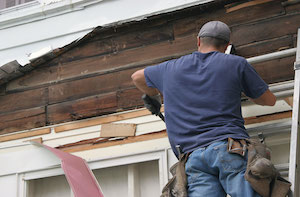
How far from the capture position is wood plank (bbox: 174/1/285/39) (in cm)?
425

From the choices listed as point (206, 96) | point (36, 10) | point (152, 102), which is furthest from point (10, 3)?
point (206, 96)

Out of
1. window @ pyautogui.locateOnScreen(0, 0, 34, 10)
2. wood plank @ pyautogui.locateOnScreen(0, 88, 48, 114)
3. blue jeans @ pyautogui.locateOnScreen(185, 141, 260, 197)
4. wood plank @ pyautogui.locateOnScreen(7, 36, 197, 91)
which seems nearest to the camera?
blue jeans @ pyautogui.locateOnScreen(185, 141, 260, 197)

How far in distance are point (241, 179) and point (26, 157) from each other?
2.46 m

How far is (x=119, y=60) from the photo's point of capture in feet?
15.4

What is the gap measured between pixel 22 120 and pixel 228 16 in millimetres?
2085

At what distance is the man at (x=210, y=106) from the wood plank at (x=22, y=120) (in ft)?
5.98

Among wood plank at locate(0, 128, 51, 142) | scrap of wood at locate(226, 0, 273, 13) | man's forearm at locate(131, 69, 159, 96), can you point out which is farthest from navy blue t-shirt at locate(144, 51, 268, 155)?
wood plank at locate(0, 128, 51, 142)

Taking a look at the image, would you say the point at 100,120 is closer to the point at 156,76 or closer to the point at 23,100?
the point at 23,100

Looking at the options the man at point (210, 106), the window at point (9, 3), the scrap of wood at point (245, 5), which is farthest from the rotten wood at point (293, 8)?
the window at point (9, 3)

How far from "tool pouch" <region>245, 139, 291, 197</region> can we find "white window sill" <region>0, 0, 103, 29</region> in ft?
9.30

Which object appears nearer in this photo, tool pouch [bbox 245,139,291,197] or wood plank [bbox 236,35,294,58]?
tool pouch [bbox 245,139,291,197]

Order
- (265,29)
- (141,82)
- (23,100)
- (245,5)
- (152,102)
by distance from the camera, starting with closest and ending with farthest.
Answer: (141,82) < (152,102) < (265,29) < (245,5) < (23,100)

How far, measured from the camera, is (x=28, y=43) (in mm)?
5191

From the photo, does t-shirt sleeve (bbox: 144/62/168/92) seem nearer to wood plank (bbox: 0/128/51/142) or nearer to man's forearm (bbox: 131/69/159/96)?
man's forearm (bbox: 131/69/159/96)
